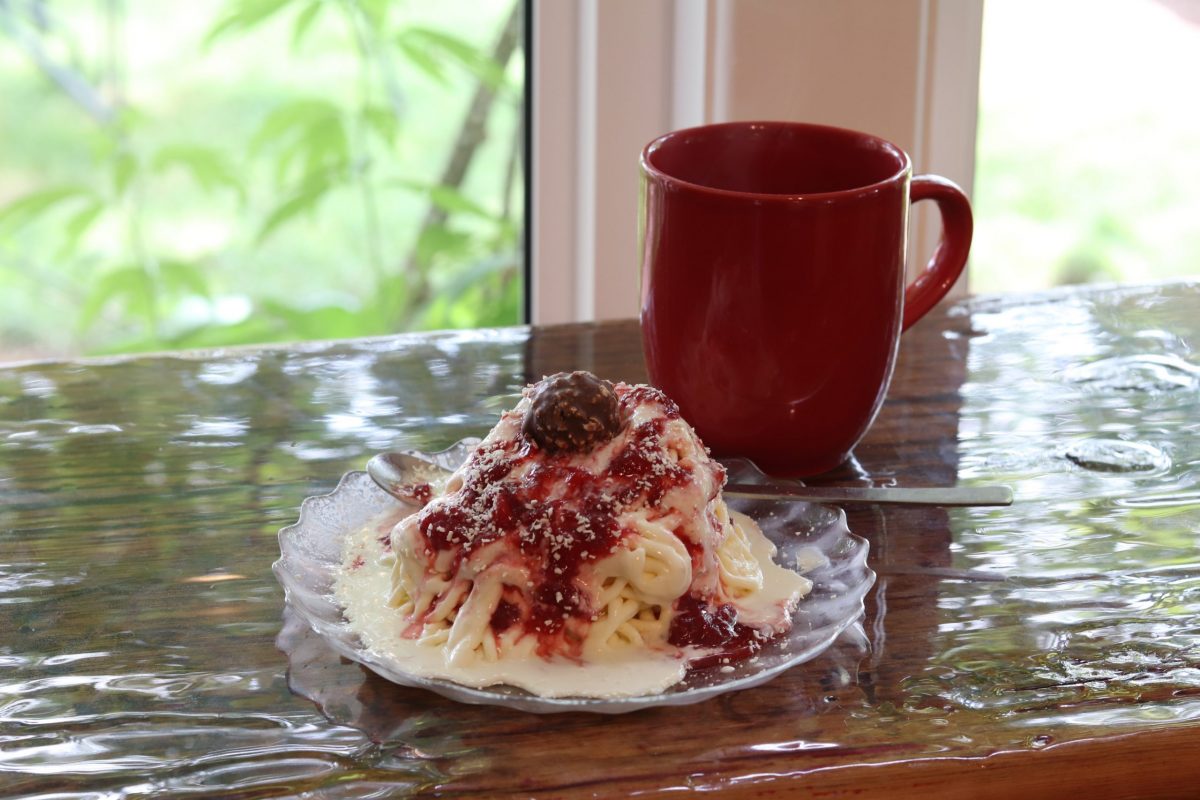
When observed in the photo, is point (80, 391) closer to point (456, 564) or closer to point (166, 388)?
point (166, 388)

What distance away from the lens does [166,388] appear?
102 cm

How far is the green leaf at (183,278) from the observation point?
1909 millimetres

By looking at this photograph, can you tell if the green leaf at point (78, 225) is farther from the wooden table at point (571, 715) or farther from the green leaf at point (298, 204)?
the wooden table at point (571, 715)

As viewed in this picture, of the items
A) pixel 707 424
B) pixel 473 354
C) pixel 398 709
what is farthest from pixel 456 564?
pixel 473 354

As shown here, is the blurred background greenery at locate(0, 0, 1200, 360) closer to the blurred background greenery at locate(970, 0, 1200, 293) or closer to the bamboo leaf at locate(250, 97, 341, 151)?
the bamboo leaf at locate(250, 97, 341, 151)

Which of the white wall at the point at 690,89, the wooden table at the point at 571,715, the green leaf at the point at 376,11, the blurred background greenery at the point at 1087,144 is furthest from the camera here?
the blurred background greenery at the point at 1087,144

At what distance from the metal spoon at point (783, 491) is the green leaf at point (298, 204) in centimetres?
113

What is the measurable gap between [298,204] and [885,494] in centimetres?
125

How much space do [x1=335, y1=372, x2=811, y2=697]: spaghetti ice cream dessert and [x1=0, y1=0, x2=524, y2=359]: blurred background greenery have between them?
1.24 m

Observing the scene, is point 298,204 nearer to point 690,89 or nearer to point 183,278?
point 183,278

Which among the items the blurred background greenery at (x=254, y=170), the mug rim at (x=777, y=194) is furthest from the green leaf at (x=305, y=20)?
the mug rim at (x=777, y=194)

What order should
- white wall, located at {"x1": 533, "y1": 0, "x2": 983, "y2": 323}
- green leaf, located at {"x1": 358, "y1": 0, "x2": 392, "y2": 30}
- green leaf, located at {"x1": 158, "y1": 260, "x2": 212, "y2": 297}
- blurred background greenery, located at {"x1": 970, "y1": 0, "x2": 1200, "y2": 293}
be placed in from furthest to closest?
1. blurred background greenery, located at {"x1": 970, "y1": 0, "x2": 1200, "y2": 293}
2. green leaf, located at {"x1": 158, "y1": 260, "x2": 212, "y2": 297}
3. green leaf, located at {"x1": 358, "y1": 0, "x2": 392, "y2": 30}
4. white wall, located at {"x1": 533, "y1": 0, "x2": 983, "y2": 323}

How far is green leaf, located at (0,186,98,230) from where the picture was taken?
72.7 inches

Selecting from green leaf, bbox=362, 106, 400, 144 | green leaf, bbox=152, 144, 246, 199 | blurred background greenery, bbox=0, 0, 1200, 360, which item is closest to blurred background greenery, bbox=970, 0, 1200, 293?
blurred background greenery, bbox=0, 0, 1200, 360
